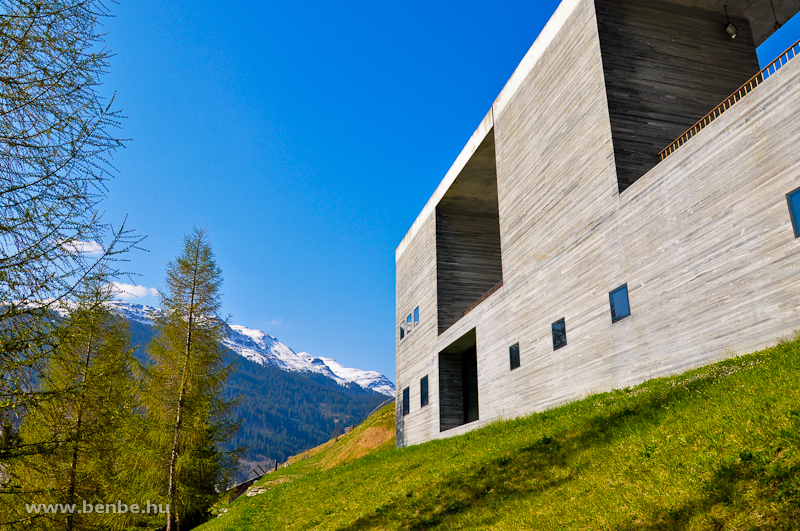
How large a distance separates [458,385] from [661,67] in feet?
56.8

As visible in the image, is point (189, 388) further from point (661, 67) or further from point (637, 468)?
point (661, 67)

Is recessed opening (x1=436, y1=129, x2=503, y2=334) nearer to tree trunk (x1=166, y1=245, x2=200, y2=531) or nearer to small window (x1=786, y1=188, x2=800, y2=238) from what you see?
tree trunk (x1=166, y1=245, x2=200, y2=531)

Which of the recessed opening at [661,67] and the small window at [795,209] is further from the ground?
the recessed opening at [661,67]

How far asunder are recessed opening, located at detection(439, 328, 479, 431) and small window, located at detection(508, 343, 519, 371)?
5.58 metres

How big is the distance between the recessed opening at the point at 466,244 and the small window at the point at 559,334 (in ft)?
33.5

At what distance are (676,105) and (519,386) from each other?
10951 mm

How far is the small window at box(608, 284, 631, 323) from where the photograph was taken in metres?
14.0

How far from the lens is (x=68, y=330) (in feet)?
22.0

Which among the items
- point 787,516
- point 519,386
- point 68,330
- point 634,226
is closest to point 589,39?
point 634,226

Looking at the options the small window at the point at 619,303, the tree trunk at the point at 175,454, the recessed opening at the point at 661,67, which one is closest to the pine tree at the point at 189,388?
the tree trunk at the point at 175,454

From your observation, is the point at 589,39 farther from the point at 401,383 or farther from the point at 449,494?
the point at 401,383

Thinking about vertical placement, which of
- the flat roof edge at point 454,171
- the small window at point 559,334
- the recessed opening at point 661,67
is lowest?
the small window at point 559,334

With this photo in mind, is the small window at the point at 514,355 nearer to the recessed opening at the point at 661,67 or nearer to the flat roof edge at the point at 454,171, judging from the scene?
the recessed opening at the point at 661,67

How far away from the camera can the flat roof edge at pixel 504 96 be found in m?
18.3
